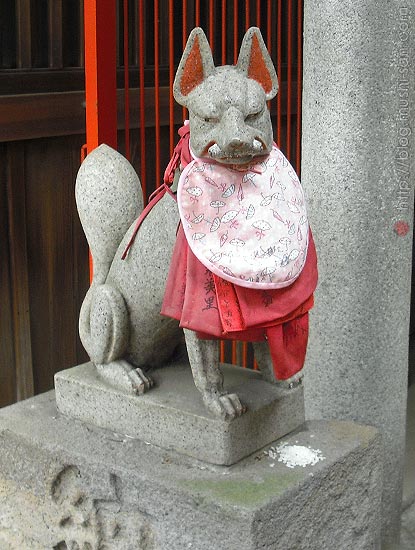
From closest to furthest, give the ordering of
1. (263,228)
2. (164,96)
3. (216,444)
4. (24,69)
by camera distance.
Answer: (263,228), (216,444), (24,69), (164,96)

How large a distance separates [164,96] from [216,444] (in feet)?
5.26

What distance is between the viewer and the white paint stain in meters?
2.00

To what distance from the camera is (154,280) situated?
2.00 meters

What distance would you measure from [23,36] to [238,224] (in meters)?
1.39

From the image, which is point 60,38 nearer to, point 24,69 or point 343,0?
point 24,69

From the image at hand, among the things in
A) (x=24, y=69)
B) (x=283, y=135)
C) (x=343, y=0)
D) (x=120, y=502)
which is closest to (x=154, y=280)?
(x=120, y=502)

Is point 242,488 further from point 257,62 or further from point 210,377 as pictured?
point 257,62

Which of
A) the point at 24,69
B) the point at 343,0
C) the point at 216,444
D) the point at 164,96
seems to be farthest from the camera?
the point at 164,96

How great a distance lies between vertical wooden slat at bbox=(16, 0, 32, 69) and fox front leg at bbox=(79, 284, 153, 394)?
1.03 meters

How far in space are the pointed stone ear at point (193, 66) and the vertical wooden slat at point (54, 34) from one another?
4.11 feet

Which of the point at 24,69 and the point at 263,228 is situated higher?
the point at 24,69

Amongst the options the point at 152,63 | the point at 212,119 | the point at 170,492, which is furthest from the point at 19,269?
the point at 212,119

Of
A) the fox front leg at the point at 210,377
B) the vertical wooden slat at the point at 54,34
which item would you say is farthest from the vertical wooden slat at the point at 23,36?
the fox front leg at the point at 210,377

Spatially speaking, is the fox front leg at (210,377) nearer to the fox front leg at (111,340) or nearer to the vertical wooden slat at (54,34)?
the fox front leg at (111,340)
